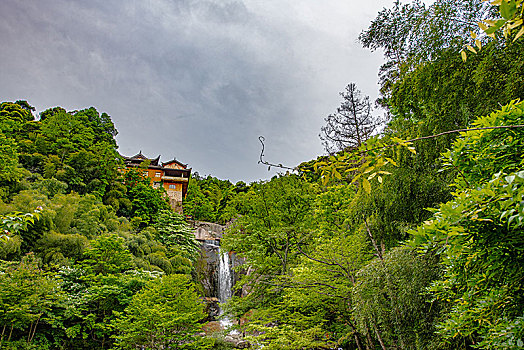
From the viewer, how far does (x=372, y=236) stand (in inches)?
197

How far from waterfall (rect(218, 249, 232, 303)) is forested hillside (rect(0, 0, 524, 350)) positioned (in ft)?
11.7

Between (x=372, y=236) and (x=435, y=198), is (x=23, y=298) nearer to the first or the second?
(x=372, y=236)

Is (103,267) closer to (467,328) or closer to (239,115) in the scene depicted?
(467,328)

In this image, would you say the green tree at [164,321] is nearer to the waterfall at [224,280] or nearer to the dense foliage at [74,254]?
the dense foliage at [74,254]

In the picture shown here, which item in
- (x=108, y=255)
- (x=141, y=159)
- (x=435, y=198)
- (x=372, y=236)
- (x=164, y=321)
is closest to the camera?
(x=435, y=198)

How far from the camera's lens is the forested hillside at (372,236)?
158 cm

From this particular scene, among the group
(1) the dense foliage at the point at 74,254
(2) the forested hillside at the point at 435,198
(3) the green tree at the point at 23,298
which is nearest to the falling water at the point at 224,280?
(1) the dense foliage at the point at 74,254

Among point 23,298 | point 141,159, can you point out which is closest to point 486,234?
point 23,298

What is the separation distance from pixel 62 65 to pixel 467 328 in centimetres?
1520

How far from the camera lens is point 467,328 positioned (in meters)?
2.35

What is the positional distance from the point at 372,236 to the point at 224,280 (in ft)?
50.7

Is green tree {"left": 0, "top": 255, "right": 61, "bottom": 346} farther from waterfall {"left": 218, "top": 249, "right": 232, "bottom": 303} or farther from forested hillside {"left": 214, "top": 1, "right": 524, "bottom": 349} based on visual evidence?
waterfall {"left": 218, "top": 249, "right": 232, "bottom": 303}

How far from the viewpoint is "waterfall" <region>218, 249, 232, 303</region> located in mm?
17906

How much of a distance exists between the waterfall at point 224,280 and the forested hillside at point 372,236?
3569 millimetres
